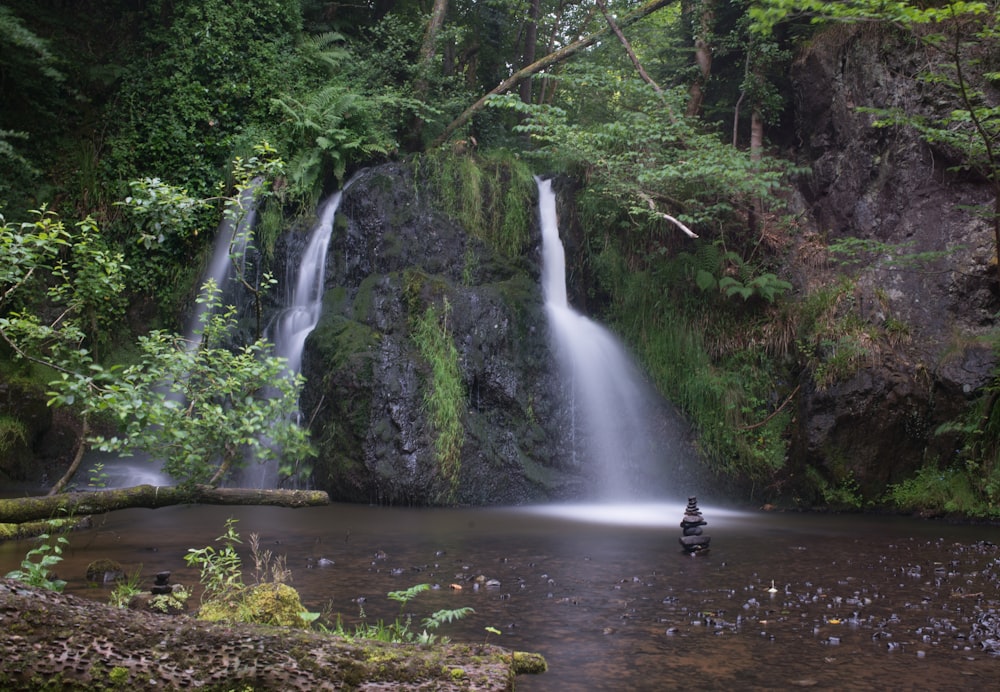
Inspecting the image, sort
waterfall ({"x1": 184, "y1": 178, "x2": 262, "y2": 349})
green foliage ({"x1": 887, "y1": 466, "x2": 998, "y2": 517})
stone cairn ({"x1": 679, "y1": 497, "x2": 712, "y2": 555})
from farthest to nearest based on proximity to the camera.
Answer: waterfall ({"x1": 184, "y1": 178, "x2": 262, "y2": 349}), green foliage ({"x1": 887, "y1": 466, "x2": 998, "y2": 517}), stone cairn ({"x1": 679, "y1": 497, "x2": 712, "y2": 555})

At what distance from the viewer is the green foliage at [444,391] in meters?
10.5

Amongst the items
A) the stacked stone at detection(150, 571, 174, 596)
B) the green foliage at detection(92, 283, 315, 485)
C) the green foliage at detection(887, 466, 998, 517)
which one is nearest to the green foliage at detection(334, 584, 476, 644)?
the stacked stone at detection(150, 571, 174, 596)

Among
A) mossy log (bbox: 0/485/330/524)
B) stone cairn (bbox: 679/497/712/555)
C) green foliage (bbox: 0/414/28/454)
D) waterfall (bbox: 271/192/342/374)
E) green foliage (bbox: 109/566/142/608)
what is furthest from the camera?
waterfall (bbox: 271/192/342/374)

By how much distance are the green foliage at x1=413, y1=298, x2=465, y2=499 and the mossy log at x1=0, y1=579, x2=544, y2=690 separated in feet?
24.9

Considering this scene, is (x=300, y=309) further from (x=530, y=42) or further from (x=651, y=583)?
(x=530, y=42)

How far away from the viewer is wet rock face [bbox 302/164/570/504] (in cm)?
1053

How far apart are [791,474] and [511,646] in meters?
7.79

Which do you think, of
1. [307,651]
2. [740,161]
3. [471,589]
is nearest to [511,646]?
[471,589]

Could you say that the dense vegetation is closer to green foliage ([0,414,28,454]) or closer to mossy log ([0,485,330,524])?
green foliage ([0,414,28,454])

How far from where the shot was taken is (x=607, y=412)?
11781mm

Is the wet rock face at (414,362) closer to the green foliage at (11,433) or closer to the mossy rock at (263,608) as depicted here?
the green foliage at (11,433)


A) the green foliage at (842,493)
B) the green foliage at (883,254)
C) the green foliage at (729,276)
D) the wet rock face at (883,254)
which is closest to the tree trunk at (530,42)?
the wet rock face at (883,254)

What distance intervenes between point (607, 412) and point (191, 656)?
948cm

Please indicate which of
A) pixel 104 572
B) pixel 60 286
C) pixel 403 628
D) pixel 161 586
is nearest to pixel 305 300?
pixel 60 286
